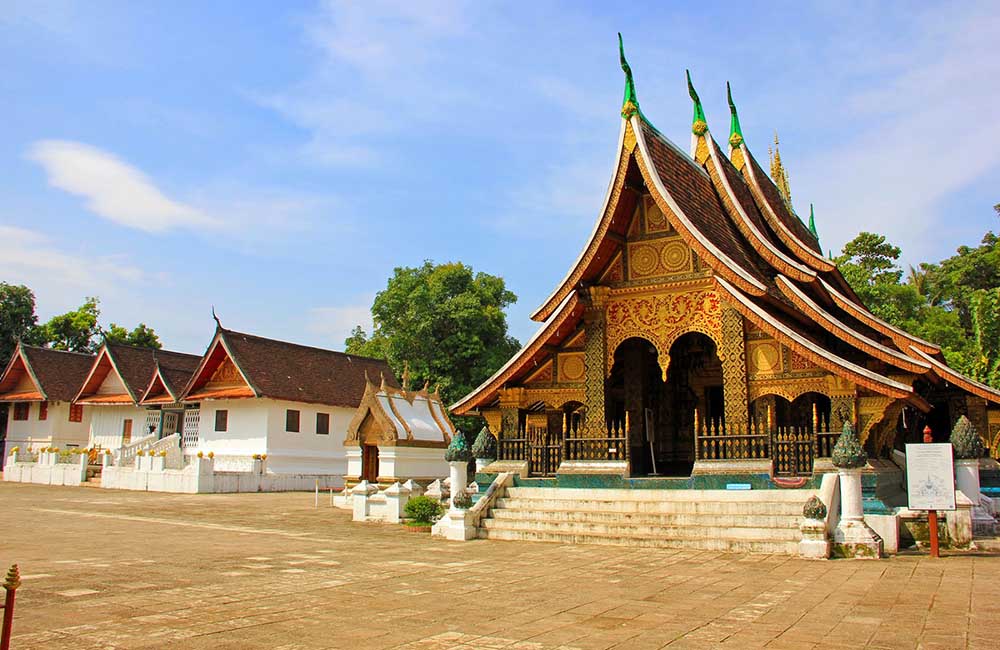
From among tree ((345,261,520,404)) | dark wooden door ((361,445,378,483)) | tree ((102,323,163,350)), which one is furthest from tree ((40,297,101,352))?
dark wooden door ((361,445,378,483))

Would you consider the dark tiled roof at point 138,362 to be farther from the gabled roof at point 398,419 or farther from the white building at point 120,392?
the gabled roof at point 398,419

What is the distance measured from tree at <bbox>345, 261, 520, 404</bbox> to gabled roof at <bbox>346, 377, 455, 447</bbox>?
50.9 ft

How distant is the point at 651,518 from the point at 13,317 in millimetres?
40401

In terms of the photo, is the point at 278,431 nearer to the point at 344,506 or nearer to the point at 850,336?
the point at 344,506

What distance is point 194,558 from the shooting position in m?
9.21

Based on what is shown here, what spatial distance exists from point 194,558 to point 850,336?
32.4 feet

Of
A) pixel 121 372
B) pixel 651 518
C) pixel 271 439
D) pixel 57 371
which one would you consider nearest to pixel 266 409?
pixel 271 439

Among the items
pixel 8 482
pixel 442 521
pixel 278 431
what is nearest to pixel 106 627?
pixel 442 521

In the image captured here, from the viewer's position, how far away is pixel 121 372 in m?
33.0

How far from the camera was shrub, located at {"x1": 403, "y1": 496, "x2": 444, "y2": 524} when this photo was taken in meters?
13.9

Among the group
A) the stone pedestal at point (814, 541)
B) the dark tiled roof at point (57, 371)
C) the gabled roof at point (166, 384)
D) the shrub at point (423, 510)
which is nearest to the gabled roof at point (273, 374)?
the gabled roof at point (166, 384)

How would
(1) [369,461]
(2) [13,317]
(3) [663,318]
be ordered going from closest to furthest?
(3) [663,318] → (1) [369,461] → (2) [13,317]

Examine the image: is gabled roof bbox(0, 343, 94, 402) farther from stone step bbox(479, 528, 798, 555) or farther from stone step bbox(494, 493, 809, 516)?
stone step bbox(479, 528, 798, 555)

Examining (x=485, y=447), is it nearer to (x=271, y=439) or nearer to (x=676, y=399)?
(x=676, y=399)
